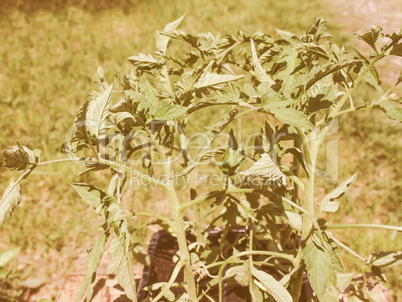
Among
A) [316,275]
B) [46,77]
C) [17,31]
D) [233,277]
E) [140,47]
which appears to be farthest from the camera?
[17,31]

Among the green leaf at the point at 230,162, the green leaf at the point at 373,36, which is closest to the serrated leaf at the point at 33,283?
the green leaf at the point at 230,162

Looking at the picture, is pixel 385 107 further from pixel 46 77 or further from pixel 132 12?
pixel 132 12

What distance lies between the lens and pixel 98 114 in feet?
2.62

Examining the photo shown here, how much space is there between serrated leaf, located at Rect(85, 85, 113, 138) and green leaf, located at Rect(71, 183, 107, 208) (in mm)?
176

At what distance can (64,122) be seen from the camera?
2621 millimetres

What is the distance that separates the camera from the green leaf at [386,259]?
1.03 metres

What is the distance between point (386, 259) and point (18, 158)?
2.93 feet

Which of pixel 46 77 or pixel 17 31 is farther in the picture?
pixel 17 31

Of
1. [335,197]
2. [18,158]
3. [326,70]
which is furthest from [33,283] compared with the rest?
[326,70]

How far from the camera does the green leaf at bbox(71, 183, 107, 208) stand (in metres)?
0.92

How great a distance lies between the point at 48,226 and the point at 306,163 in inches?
61.6

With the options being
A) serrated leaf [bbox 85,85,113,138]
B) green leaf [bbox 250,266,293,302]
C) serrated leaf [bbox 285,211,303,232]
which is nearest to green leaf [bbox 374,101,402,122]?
serrated leaf [bbox 285,211,303,232]

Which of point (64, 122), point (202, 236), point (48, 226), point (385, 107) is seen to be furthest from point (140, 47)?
point (385, 107)

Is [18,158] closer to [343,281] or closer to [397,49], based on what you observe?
[397,49]
